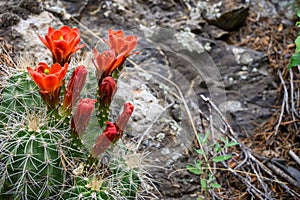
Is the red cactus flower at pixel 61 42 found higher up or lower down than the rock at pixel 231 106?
higher up

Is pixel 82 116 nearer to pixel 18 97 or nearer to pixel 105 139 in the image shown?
pixel 105 139

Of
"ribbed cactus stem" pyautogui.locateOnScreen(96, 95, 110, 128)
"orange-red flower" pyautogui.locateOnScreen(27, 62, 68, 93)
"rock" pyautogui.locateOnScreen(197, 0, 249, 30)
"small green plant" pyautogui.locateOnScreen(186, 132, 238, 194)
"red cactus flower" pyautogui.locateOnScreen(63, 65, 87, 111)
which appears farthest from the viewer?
"rock" pyautogui.locateOnScreen(197, 0, 249, 30)

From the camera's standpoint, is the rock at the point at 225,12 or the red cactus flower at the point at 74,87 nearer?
the red cactus flower at the point at 74,87

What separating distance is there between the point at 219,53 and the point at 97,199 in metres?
1.67

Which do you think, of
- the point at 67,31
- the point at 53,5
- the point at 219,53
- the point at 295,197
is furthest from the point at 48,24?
the point at 295,197

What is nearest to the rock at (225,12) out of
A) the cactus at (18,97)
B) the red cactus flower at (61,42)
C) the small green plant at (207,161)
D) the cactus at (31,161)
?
the small green plant at (207,161)

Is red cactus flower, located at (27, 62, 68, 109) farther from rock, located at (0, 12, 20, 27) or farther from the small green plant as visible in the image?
rock, located at (0, 12, 20, 27)

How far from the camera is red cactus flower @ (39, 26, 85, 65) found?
168cm

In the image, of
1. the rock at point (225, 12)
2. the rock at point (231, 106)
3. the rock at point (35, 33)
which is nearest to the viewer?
the rock at point (35, 33)

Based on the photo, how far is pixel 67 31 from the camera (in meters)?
1.74

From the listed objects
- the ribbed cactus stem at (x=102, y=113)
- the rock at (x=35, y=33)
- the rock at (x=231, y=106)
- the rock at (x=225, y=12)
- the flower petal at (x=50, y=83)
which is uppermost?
the flower petal at (x=50, y=83)

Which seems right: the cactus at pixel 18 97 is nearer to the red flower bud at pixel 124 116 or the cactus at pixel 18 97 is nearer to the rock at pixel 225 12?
the red flower bud at pixel 124 116

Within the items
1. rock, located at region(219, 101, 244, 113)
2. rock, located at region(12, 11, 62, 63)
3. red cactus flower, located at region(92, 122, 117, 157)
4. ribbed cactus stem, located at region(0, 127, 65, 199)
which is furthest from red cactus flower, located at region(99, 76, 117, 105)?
rock, located at region(219, 101, 244, 113)

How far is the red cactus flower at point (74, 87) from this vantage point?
163cm
